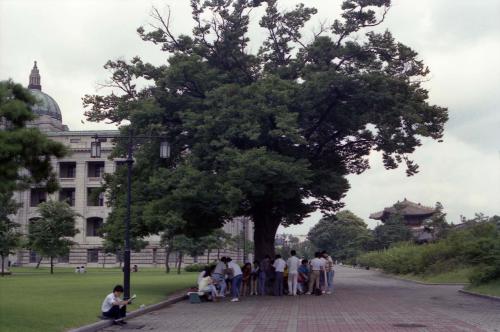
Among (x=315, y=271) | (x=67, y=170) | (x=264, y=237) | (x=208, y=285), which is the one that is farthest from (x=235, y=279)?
(x=67, y=170)

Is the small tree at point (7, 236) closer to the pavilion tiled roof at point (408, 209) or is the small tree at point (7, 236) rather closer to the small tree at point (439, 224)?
the small tree at point (439, 224)

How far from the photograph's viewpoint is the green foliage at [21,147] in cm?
1208

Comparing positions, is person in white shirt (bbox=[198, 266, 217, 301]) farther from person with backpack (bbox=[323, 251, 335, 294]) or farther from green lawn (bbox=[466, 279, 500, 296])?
green lawn (bbox=[466, 279, 500, 296])

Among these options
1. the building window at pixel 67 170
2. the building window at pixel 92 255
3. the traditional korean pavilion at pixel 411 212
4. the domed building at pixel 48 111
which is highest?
the domed building at pixel 48 111

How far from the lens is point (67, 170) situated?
263 feet

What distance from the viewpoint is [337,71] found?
27.8m

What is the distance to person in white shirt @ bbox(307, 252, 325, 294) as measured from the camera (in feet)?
84.2

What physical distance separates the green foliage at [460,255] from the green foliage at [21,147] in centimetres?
1925

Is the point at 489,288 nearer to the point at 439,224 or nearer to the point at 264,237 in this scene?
the point at 264,237

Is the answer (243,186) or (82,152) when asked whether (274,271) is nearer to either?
(243,186)

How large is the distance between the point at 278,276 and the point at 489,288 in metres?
8.55

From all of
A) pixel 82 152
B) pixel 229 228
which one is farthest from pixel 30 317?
pixel 229 228

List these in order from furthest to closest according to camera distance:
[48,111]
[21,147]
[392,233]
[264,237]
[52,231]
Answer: [48,111] < [392,233] < [52,231] < [264,237] < [21,147]

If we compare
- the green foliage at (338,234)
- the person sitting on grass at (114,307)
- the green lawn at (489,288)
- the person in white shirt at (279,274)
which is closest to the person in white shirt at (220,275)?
the person in white shirt at (279,274)
